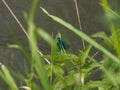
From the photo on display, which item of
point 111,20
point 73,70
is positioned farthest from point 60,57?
point 111,20

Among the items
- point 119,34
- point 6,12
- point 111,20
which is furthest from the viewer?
point 6,12

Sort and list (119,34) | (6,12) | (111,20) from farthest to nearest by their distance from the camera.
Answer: (6,12) < (119,34) < (111,20)

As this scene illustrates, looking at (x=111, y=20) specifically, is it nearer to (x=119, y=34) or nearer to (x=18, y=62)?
(x=119, y=34)

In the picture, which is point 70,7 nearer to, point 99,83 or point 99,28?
point 99,28

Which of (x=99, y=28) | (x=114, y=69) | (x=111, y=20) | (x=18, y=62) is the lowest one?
(x=111, y=20)

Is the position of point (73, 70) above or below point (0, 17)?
below

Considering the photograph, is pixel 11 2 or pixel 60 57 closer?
pixel 60 57

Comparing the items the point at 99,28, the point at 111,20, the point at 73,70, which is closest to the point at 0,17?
the point at 99,28

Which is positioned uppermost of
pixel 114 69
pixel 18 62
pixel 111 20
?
pixel 18 62

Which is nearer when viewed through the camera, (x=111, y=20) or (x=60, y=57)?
(x=111, y=20)
